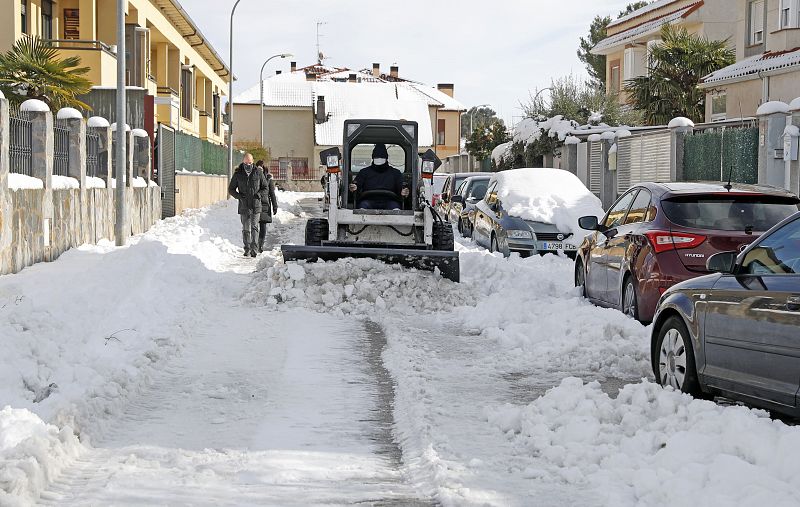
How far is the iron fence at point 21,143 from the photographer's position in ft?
53.1

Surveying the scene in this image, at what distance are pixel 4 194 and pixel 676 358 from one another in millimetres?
10483

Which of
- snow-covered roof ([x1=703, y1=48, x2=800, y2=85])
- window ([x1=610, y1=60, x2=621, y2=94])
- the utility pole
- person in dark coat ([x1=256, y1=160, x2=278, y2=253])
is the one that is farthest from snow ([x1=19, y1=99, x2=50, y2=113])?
window ([x1=610, y1=60, x2=621, y2=94])

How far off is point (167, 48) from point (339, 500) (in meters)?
44.7

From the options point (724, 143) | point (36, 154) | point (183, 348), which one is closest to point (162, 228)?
point (36, 154)

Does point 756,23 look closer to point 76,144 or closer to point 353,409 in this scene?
point 76,144

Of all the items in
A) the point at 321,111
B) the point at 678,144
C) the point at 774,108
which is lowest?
the point at 678,144

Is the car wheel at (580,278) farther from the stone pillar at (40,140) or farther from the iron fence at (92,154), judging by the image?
the iron fence at (92,154)

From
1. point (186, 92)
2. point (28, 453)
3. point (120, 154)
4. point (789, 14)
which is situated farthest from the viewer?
point (186, 92)

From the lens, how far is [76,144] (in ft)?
66.1

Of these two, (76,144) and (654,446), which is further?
(76,144)

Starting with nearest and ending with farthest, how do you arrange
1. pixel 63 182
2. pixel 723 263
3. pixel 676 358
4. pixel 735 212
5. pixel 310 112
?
pixel 723 263 < pixel 676 358 < pixel 735 212 < pixel 63 182 < pixel 310 112

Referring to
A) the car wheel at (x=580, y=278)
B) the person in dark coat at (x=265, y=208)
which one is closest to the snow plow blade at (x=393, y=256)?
the car wheel at (x=580, y=278)

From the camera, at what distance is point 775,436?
18.6ft

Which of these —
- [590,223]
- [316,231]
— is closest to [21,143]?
[316,231]
